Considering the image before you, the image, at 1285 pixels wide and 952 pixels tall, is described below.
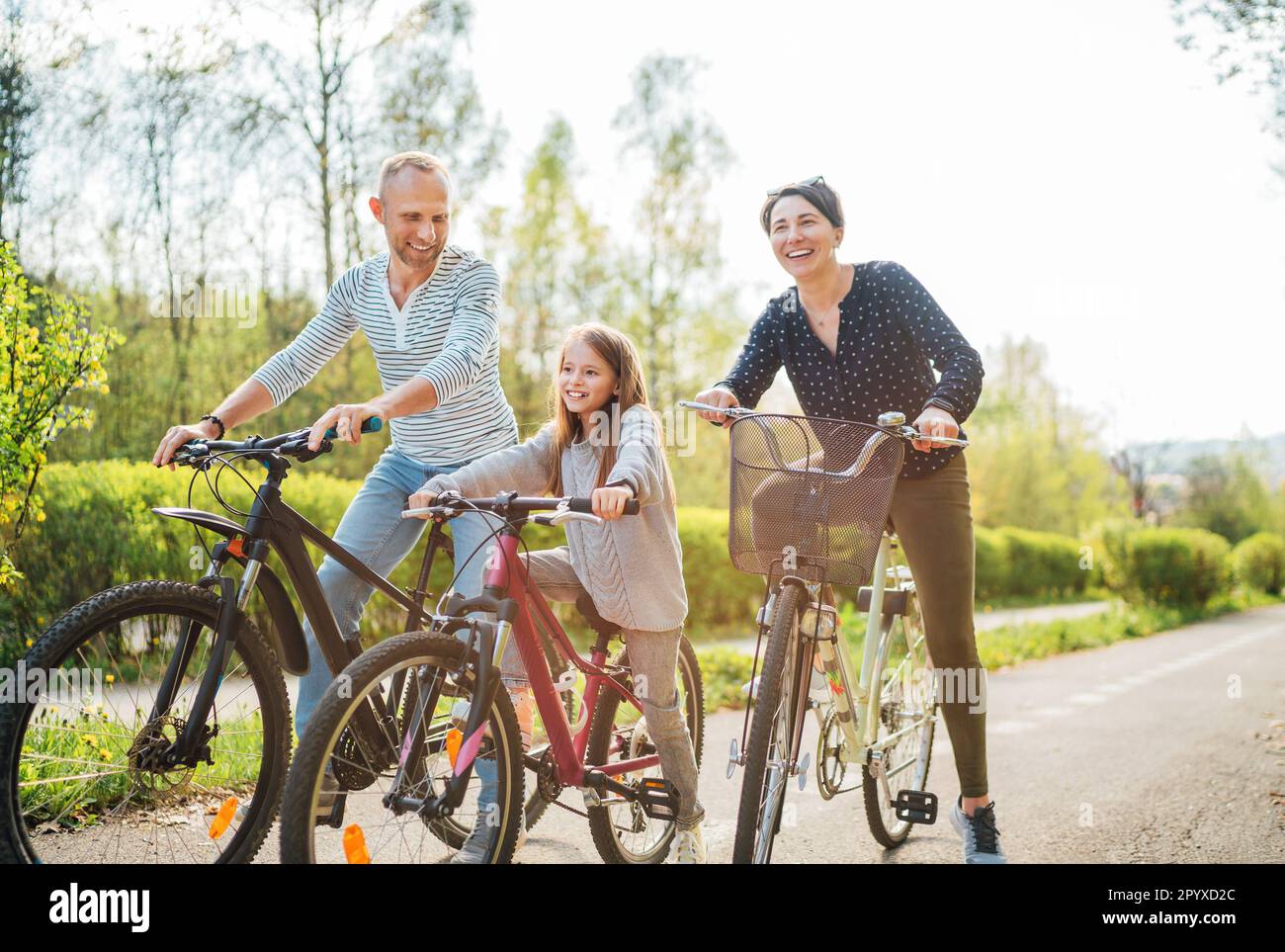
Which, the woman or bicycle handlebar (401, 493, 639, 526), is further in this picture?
the woman

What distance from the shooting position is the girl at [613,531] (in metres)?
3.21

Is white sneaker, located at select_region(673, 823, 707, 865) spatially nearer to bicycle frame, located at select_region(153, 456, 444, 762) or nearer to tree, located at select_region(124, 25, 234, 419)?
bicycle frame, located at select_region(153, 456, 444, 762)

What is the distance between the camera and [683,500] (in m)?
17.3

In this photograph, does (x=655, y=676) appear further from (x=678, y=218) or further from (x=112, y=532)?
(x=678, y=218)

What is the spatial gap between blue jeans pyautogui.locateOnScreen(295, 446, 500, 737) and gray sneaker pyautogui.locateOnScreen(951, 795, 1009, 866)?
1786 mm

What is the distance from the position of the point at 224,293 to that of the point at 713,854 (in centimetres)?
883

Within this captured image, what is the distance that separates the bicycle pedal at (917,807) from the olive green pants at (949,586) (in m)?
0.19

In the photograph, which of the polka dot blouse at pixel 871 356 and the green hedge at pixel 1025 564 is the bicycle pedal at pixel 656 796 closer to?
the polka dot blouse at pixel 871 356

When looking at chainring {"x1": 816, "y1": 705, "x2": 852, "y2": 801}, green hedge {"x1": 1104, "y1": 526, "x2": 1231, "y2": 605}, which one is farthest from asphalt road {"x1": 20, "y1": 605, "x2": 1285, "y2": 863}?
green hedge {"x1": 1104, "y1": 526, "x2": 1231, "y2": 605}

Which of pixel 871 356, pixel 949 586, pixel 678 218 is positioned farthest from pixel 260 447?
pixel 678 218

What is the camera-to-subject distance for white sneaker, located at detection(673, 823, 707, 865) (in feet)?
11.0

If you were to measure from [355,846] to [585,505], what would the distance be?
3.35ft

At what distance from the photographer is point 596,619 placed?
11.0ft
